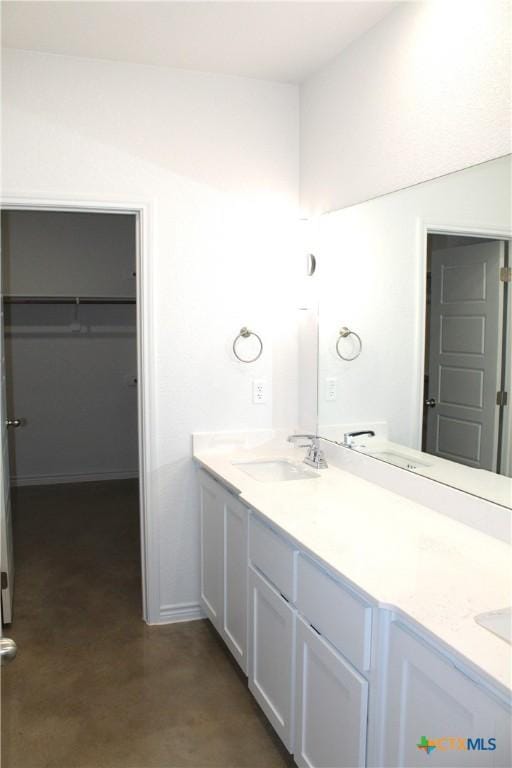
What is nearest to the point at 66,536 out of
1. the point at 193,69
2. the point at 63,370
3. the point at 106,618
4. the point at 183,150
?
the point at 106,618

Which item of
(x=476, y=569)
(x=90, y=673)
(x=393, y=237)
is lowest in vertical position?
(x=90, y=673)

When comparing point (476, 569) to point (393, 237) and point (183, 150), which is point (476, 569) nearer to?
point (393, 237)

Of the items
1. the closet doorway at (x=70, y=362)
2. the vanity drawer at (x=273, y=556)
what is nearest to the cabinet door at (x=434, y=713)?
the vanity drawer at (x=273, y=556)

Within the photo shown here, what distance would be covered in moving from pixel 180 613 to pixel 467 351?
206cm

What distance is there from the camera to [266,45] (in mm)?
2713

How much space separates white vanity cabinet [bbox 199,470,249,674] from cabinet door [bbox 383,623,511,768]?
1018mm

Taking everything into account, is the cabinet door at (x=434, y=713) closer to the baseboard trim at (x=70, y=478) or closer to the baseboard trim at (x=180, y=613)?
the baseboard trim at (x=180, y=613)

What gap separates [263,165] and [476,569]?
2.24 m

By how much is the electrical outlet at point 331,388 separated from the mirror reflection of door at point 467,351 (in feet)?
2.41

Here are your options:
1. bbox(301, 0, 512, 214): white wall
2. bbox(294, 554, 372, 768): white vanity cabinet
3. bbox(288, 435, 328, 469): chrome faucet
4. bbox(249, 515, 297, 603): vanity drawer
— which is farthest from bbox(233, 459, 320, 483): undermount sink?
bbox(301, 0, 512, 214): white wall

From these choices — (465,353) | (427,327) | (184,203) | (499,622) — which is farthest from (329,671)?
(184,203)

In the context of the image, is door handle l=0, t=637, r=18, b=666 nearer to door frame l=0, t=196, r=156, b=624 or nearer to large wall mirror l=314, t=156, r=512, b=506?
large wall mirror l=314, t=156, r=512, b=506

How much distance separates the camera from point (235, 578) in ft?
8.71

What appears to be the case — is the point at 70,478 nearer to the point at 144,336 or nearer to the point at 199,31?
the point at 144,336
